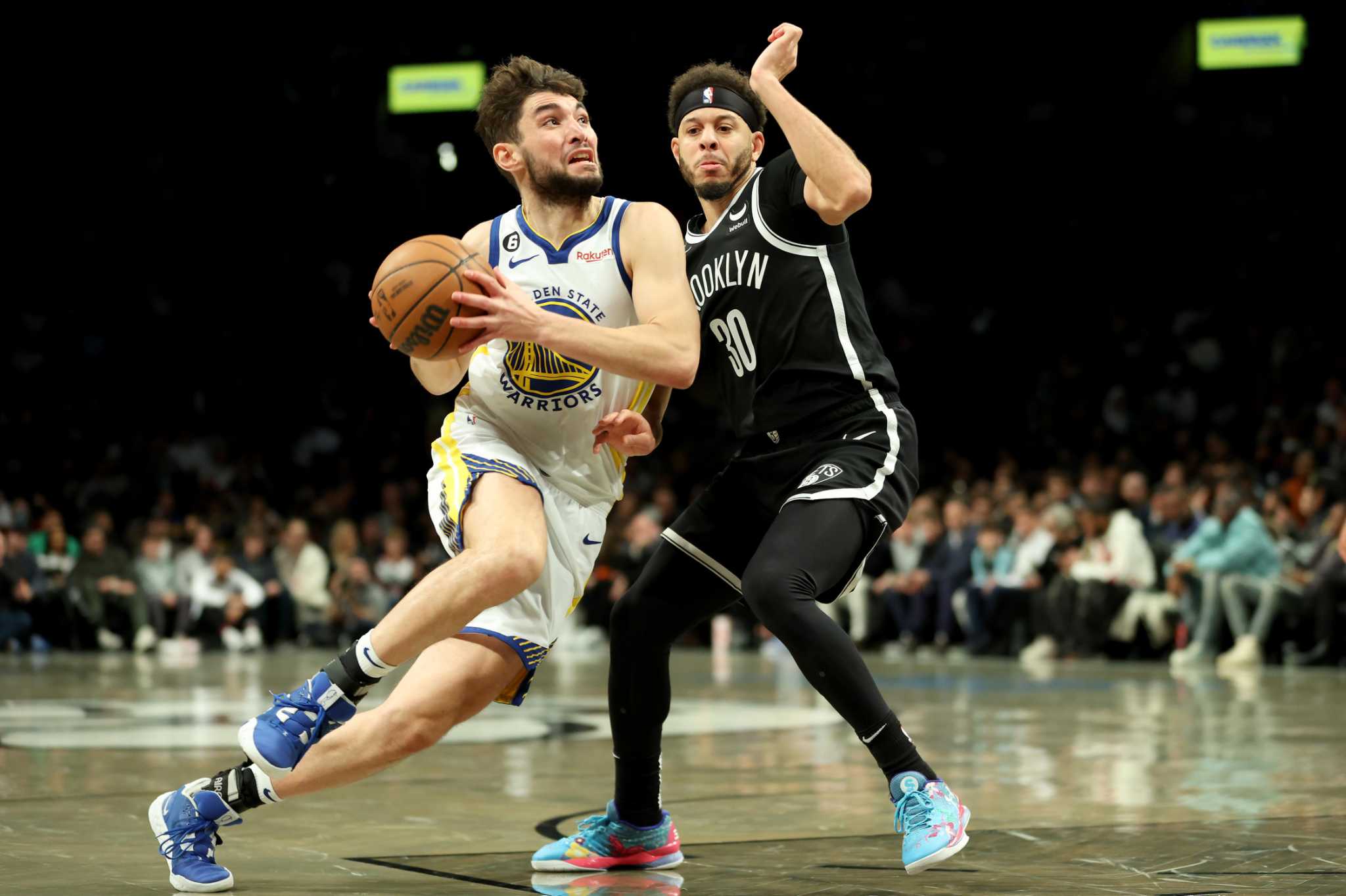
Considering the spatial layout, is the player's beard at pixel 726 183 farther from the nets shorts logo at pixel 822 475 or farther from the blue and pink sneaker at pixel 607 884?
the blue and pink sneaker at pixel 607 884

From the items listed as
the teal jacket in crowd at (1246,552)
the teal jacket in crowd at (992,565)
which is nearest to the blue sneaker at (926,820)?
the teal jacket in crowd at (1246,552)

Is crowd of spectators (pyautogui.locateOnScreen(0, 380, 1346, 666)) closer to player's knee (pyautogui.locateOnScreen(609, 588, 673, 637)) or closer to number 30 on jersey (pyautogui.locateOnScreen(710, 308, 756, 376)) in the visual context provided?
number 30 on jersey (pyautogui.locateOnScreen(710, 308, 756, 376))

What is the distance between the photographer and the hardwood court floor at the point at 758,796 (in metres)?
4.00

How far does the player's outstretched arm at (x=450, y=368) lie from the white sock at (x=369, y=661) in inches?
31.7

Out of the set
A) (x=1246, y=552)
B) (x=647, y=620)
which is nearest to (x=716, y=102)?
(x=647, y=620)

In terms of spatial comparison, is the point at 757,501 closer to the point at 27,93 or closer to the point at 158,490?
the point at 158,490

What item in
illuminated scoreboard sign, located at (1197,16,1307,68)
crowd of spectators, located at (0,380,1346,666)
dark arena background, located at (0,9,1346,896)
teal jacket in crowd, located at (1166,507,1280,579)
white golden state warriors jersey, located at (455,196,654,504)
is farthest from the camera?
illuminated scoreboard sign, located at (1197,16,1307,68)

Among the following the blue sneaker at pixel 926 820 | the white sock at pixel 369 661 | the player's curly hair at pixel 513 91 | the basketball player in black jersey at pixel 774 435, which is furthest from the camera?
the player's curly hair at pixel 513 91

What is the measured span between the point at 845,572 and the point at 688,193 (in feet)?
56.2

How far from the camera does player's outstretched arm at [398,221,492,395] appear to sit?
432cm

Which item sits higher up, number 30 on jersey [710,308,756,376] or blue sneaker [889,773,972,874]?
number 30 on jersey [710,308,756,376]

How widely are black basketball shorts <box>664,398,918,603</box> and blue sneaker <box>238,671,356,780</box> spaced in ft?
3.51

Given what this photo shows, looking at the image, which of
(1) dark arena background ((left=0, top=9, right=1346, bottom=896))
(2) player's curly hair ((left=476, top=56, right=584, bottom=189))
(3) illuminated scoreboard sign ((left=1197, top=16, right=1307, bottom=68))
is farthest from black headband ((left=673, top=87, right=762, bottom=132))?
(3) illuminated scoreboard sign ((left=1197, top=16, right=1307, bottom=68))

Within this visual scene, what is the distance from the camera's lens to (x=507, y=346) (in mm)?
4258
